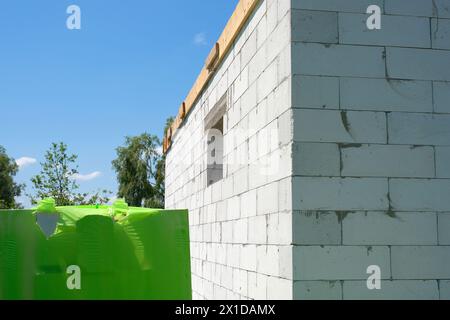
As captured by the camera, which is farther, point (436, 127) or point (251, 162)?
point (251, 162)

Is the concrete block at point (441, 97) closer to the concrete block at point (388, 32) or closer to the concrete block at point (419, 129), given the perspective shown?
the concrete block at point (419, 129)

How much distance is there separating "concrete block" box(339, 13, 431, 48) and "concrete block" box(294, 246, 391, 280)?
1666 millimetres

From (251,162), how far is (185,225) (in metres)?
1.14

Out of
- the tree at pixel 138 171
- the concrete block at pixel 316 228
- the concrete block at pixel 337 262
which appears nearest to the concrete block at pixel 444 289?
the concrete block at pixel 337 262

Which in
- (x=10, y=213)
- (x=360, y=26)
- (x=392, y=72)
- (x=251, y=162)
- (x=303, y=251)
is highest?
(x=360, y=26)

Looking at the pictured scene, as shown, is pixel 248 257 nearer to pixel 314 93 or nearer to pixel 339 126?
pixel 339 126

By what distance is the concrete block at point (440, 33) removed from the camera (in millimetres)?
4551

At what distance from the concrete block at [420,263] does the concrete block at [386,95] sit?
3.68 feet

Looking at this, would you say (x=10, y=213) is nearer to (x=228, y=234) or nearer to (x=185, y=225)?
(x=185, y=225)

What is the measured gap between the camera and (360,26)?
175 inches
